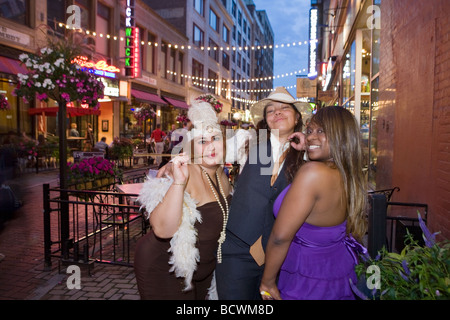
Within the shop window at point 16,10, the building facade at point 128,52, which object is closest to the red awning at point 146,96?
the building facade at point 128,52

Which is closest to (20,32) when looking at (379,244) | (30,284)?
(30,284)

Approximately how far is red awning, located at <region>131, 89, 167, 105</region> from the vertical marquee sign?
151 cm

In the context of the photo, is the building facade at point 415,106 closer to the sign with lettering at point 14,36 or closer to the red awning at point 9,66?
the red awning at point 9,66

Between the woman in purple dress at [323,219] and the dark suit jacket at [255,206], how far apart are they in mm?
189

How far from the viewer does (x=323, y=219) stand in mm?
2004

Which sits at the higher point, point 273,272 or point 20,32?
point 20,32

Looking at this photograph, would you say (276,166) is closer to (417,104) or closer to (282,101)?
(282,101)

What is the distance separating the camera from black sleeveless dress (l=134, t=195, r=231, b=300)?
246 centimetres

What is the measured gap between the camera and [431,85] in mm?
4375

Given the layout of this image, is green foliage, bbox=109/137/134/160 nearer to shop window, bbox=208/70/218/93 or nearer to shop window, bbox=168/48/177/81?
shop window, bbox=168/48/177/81

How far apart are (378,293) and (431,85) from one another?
3633mm

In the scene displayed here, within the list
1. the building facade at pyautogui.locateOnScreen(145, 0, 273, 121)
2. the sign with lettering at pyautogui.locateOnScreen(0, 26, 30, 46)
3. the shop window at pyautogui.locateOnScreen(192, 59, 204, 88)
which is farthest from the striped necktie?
the shop window at pyautogui.locateOnScreen(192, 59, 204, 88)

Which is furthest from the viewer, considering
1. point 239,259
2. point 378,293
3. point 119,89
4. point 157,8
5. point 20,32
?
point 157,8

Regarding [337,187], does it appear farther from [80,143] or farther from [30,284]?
[80,143]
